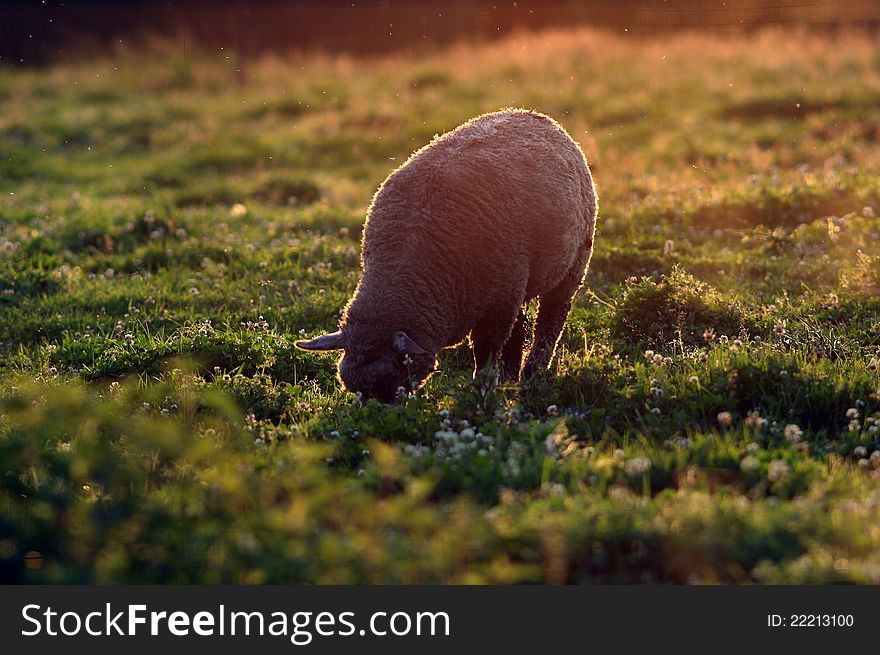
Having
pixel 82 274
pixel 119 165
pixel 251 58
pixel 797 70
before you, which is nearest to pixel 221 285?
pixel 82 274

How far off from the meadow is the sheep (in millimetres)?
341

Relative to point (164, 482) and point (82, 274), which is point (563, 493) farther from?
point (82, 274)

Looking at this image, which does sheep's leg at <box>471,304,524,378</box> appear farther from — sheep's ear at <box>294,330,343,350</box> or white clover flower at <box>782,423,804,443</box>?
white clover flower at <box>782,423,804,443</box>

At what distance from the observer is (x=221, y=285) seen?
1028 cm

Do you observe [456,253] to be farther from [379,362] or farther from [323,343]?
[323,343]

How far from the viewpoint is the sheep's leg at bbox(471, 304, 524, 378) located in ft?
23.9

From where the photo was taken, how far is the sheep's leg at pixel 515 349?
316 inches

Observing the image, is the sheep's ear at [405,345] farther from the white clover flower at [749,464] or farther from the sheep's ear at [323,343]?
the white clover flower at [749,464]

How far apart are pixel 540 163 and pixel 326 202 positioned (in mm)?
6851

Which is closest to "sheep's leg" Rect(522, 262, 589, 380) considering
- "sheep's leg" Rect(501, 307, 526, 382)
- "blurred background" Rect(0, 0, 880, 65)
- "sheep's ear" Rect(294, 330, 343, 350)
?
"sheep's leg" Rect(501, 307, 526, 382)

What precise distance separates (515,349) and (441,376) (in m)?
0.77

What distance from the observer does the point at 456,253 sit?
7.00m

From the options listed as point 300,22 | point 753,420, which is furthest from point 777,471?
point 300,22

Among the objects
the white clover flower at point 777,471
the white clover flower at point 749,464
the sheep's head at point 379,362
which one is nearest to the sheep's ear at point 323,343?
the sheep's head at point 379,362
